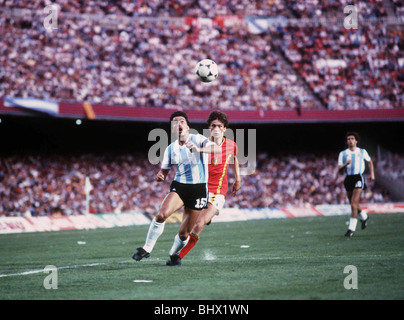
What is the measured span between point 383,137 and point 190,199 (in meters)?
30.7

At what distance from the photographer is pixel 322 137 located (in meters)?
38.8

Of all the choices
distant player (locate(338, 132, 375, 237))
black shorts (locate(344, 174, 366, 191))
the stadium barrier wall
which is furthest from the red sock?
the stadium barrier wall

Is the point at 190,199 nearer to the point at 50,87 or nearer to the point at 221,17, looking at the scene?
the point at 50,87

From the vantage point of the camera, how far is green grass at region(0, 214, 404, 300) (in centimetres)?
770

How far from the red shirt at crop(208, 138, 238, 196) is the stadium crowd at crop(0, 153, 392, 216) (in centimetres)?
1663

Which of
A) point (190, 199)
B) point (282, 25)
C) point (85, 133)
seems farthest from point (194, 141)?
point (282, 25)

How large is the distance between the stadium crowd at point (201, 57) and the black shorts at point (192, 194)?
1980 centimetres

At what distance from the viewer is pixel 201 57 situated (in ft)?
118

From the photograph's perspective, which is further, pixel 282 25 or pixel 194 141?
pixel 282 25

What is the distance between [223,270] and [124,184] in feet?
77.2
